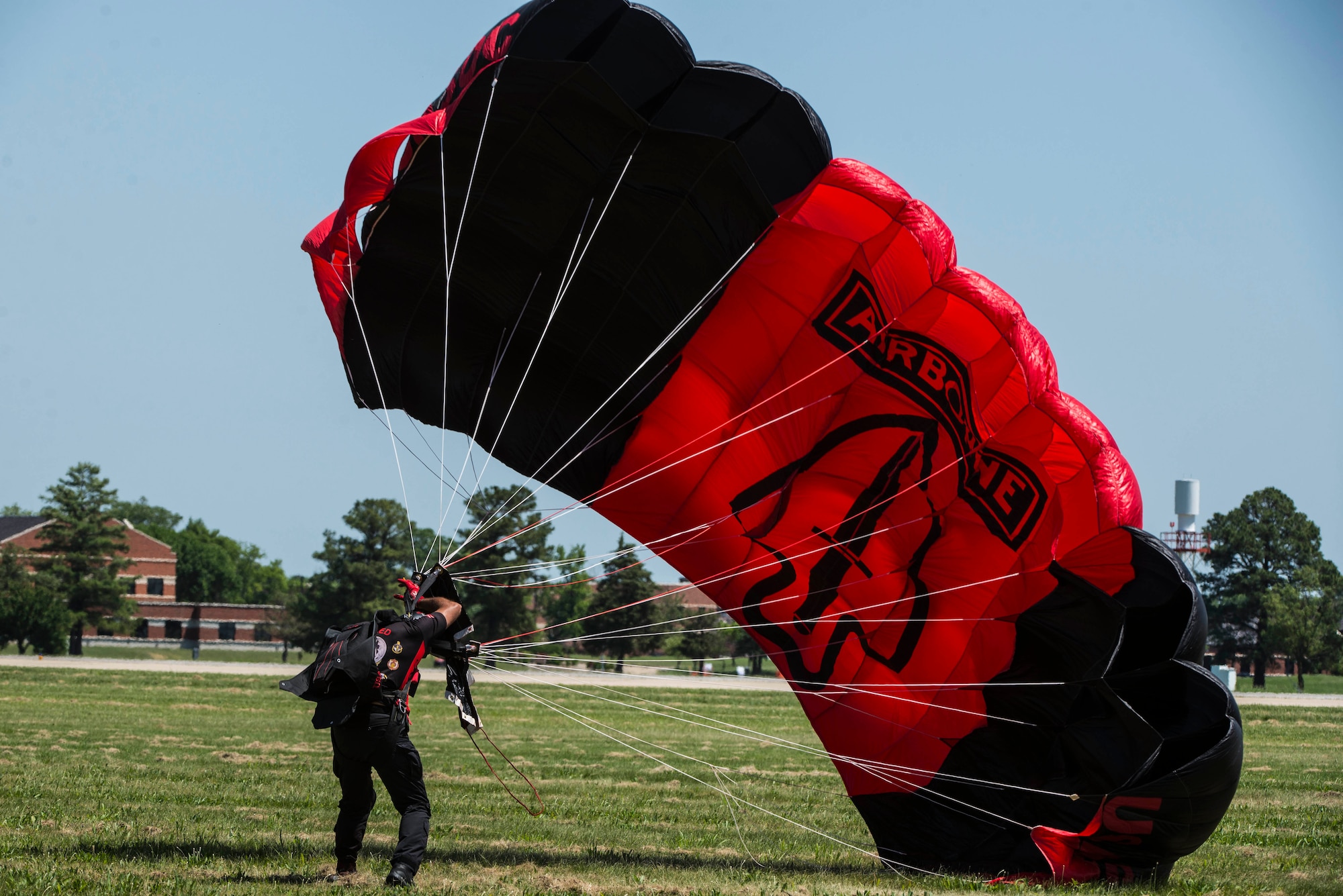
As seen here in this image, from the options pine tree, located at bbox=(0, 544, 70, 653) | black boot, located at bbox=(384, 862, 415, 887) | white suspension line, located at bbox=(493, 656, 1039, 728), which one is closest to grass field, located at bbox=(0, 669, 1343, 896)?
black boot, located at bbox=(384, 862, 415, 887)

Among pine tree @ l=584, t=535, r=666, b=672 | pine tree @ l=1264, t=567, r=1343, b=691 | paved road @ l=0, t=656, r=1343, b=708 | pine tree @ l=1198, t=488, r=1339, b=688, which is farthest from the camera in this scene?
pine tree @ l=1198, t=488, r=1339, b=688

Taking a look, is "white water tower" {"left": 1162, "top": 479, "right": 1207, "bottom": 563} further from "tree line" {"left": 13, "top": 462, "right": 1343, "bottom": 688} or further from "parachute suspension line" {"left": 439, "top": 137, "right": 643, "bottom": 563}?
"parachute suspension line" {"left": 439, "top": 137, "right": 643, "bottom": 563}

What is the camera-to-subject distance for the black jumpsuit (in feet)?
19.9

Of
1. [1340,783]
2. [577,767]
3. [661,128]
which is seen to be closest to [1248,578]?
[1340,783]

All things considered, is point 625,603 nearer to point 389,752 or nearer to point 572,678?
point 572,678

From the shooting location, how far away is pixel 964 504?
7277mm

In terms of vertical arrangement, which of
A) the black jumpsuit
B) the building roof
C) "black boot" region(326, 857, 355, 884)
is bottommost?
"black boot" region(326, 857, 355, 884)

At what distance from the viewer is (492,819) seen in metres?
8.71

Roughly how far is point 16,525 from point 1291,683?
71.3 m

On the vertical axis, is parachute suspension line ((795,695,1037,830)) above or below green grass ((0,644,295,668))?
above

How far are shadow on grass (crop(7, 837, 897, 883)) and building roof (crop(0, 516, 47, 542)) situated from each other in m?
70.6

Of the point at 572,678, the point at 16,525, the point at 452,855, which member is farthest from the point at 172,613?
the point at 452,855

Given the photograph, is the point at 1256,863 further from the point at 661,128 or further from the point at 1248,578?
the point at 1248,578

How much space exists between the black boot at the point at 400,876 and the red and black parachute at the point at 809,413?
2.26 metres
